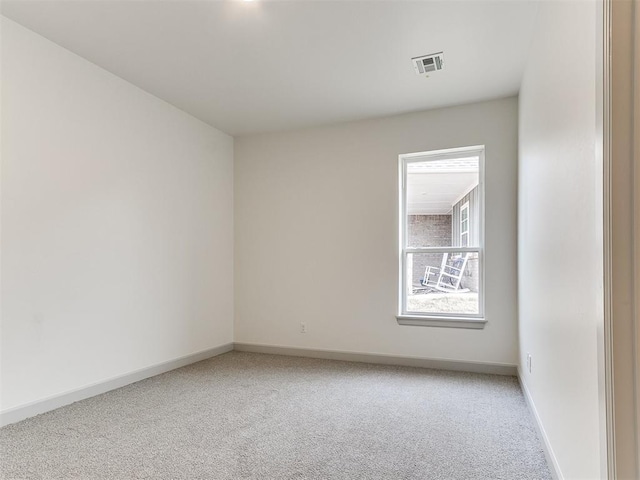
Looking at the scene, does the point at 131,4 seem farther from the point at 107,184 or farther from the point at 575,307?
the point at 575,307

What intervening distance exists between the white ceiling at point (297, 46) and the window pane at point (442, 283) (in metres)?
1.58

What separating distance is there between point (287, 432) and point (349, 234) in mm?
2344

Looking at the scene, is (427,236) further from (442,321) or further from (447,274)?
(442,321)

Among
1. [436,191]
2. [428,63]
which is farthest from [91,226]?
[436,191]

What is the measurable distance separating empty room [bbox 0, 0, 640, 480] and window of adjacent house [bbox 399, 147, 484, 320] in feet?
0.08

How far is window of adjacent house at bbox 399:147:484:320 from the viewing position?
3.90m

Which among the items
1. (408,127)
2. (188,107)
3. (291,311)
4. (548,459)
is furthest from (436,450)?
(188,107)

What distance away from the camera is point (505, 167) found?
3.68m

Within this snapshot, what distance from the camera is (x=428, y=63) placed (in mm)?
3023

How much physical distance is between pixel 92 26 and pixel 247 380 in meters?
3.00

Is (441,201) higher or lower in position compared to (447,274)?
higher

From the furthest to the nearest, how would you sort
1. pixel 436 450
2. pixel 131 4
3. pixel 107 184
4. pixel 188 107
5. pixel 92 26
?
pixel 188 107
pixel 107 184
pixel 92 26
pixel 131 4
pixel 436 450

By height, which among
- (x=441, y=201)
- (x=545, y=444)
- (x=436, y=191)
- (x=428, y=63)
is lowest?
(x=545, y=444)

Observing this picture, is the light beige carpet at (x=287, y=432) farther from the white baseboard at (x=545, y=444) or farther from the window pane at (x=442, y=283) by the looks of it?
the window pane at (x=442, y=283)
